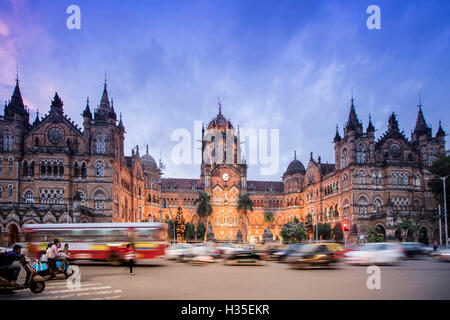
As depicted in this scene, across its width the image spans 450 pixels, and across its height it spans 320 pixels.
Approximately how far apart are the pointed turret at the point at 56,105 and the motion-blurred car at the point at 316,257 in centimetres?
Answer: 5512

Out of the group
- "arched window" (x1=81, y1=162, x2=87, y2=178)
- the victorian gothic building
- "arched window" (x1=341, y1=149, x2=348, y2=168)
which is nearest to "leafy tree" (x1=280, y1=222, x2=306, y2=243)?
the victorian gothic building

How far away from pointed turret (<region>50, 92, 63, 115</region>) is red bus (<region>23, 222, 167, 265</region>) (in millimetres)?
42698

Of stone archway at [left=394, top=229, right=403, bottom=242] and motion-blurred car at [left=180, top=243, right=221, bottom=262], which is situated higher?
motion-blurred car at [left=180, top=243, right=221, bottom=262]

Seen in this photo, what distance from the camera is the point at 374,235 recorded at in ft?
219

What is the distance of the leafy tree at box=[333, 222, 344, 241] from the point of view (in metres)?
77.1

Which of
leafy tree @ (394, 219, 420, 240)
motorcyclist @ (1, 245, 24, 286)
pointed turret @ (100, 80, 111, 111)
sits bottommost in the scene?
leafy tree @ (394, 219, 420, 240)

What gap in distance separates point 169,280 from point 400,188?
67345 mm

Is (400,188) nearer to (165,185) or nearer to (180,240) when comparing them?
(180,240)

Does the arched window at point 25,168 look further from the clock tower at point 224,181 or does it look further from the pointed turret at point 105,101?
the clock tower at point 224,181

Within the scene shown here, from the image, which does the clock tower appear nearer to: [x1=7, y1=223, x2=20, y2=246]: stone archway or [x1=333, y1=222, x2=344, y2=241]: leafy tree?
[x1=333, y1=222, x2=344, y2=241]: leafy tree

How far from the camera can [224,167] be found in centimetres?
10606

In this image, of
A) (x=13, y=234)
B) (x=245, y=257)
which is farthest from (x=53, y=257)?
(x=13, y=234)

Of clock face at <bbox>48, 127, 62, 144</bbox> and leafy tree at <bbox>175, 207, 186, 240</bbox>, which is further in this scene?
leafy tree at <bbox>175, 207, 186, 240</bbox>
